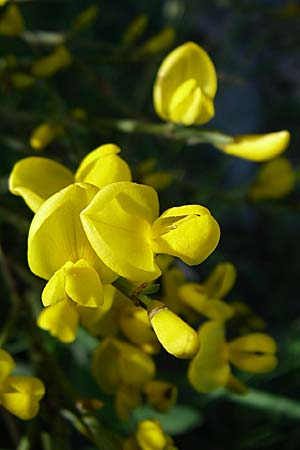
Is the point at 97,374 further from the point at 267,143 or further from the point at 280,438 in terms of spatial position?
the point at 280,438

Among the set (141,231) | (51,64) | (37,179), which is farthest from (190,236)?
(51,64)

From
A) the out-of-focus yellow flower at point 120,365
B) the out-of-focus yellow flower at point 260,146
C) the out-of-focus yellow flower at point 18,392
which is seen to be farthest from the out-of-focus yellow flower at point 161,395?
the out-of-focus yellow flower at point 260,146

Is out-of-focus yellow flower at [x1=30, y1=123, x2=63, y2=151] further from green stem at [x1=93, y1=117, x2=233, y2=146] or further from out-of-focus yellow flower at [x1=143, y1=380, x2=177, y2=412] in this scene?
out-of-focus yellow flower at [x1=143, y1=380, x2=177, y2=412]

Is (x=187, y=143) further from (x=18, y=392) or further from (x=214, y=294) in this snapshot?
(x=18, y=392)

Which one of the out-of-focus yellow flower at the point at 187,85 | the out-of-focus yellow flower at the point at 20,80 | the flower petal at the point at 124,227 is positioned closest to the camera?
the flower petal at the point at 124,227

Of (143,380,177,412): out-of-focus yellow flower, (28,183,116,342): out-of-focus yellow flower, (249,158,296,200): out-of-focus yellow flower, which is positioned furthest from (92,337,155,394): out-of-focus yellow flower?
(249,158,296,200): out-of-focus yellow flower

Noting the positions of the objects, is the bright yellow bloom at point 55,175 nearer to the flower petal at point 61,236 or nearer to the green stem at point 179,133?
the flower petal at point 61,236

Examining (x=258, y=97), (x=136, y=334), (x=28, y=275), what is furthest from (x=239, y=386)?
(x=258, y=97)
